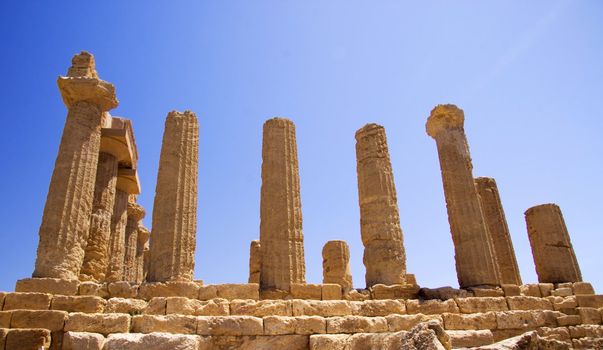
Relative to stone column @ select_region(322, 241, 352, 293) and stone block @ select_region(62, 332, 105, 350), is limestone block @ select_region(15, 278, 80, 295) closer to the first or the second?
stone block @ select_region(62, 332, 105, 350)

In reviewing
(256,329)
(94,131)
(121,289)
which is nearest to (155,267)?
(121,289)

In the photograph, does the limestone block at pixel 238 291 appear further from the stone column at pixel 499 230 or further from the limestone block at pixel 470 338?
the stone column at pixel 499 230

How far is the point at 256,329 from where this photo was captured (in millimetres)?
10359

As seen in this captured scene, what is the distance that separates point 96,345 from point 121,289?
200 centimetres

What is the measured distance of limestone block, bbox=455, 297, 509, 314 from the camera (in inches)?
514

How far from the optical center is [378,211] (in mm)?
14422

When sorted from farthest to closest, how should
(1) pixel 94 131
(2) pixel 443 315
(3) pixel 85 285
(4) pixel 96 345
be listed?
(1) pixel 94 131 → (2) pixel 443 315 → (3) pixel 85 285 → (4) pixel 96 345

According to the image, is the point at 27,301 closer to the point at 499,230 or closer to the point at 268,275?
the point at 268,275

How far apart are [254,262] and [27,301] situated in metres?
10.3

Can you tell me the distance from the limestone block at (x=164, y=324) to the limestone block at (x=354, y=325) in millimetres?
3130

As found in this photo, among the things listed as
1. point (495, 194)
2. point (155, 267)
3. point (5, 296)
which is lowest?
point (5, 296)

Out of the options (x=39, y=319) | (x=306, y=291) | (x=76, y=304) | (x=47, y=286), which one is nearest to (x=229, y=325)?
(x=306, y=291)

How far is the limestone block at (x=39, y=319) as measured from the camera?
9.74 m

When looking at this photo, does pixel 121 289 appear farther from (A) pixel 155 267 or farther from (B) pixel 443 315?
(B) pixel 443 315
